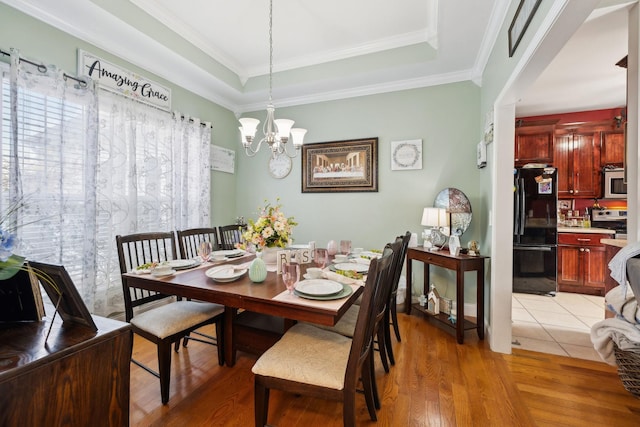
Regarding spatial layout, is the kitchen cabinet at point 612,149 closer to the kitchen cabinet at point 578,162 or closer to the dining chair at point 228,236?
the kitchen cabinet at point 578,162

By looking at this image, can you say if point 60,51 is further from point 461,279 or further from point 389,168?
point 461,279

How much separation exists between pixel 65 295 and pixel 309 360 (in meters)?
0.97

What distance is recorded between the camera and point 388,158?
3.27 meters

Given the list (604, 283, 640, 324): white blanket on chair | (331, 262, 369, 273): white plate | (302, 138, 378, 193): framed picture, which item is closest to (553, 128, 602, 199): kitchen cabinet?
(302, 138, 378, 193): framed picture

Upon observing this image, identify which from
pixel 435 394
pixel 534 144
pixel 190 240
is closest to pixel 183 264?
pixel 190 240

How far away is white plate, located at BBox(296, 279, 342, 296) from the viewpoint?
143cm

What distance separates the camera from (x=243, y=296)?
57.7 inches

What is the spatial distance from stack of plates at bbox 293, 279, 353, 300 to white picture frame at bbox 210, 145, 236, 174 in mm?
2648

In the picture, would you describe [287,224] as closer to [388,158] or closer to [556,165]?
[388,158]

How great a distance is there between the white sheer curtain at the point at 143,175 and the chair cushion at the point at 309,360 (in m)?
1.91

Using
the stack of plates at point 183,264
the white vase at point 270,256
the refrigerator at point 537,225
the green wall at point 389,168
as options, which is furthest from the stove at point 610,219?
the stack of plates at point 183,264

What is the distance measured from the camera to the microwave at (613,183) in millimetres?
3711

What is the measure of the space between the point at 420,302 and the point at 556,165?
311 centimetres

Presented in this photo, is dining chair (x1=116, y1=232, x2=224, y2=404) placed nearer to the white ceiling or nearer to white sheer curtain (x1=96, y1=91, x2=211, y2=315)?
white sheer curtain (x1=96, y1=91, x2=211, y2=315)
